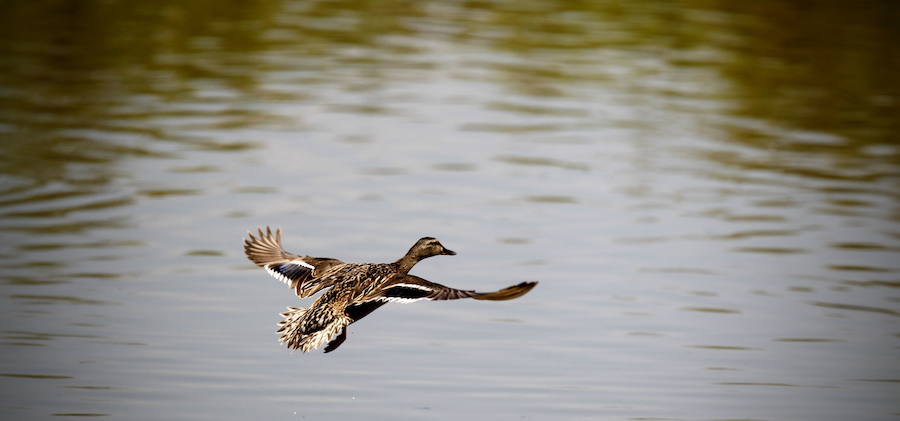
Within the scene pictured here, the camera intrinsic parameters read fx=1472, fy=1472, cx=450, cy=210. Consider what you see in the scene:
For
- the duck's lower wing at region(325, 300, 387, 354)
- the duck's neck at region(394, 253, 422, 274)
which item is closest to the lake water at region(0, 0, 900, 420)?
the duck's lower wing at region(325, 300, 387, 354)

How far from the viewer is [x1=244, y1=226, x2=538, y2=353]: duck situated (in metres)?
8.38

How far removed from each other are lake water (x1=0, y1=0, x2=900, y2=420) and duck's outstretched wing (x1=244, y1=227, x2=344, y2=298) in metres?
0.75

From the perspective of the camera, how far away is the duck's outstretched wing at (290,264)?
9359 millimetres

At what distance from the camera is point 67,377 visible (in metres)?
9.75

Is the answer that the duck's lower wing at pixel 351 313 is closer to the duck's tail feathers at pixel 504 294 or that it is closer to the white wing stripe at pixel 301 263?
the white wing stripe at pixel 301 263

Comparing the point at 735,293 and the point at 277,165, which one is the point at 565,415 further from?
the point at 277,165

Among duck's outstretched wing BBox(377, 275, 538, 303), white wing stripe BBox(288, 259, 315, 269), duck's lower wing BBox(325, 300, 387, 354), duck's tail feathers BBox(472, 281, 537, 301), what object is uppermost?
duck's tail feathers BBox(472, 281, 537, 301)

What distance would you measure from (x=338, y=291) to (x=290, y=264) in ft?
2.60

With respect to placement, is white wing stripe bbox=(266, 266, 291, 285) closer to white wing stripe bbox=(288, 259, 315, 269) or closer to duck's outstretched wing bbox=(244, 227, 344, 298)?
duck's outstretched wing bbox=(244, 227, 344, 298)

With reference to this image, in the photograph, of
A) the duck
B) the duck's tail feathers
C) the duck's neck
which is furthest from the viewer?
the duck's neck

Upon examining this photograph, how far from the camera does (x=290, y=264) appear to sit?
9.63 m

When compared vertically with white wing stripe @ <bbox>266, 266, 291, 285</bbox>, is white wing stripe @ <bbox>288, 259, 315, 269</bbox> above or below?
above

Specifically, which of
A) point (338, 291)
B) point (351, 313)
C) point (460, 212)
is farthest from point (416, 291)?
point (460, 212)

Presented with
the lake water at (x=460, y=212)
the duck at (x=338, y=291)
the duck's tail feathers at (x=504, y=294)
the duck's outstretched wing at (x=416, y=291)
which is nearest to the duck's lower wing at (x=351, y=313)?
the duck at (x=338, y=291)
